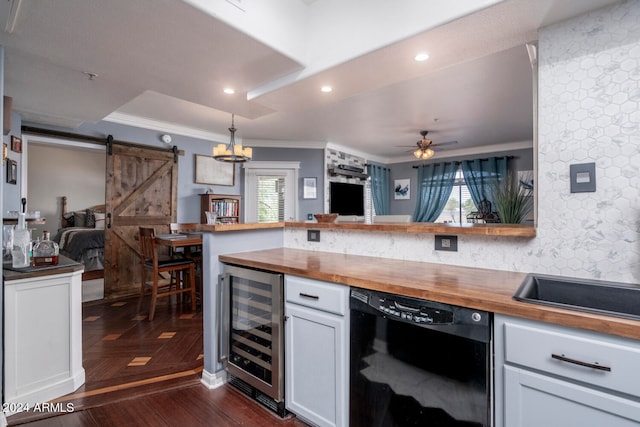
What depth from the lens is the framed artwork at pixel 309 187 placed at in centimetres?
603

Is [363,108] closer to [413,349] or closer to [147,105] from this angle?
[147,105]

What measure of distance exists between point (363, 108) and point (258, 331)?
3226mm

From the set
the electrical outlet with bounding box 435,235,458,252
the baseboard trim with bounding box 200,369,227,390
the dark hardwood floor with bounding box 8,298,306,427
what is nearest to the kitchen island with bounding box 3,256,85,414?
the dark hardwood floor with bounding box 8,298,306,427

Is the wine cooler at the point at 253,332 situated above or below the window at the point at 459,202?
below

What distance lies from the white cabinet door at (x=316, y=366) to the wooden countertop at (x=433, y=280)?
0.76 feet

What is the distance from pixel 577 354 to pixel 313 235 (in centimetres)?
173

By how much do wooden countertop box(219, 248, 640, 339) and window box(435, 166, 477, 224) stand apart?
583 cm

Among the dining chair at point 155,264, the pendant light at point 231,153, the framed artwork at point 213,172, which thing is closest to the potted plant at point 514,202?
the pendant light at point 231,153

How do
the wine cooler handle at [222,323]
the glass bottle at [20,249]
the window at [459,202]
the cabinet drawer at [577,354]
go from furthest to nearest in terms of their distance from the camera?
the window at [459,202], the wine cooler handle at [222,323], the glass bottle at [20,249], the cabinet drawer at [577,354]

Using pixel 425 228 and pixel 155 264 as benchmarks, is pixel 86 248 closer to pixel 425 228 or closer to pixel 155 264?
pixel 155 264

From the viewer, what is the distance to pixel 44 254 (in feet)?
6.66

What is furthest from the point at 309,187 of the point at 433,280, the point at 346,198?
the point at 433,280

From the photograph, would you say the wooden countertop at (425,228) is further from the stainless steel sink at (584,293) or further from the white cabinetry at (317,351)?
the white cabinetry at (317,351)

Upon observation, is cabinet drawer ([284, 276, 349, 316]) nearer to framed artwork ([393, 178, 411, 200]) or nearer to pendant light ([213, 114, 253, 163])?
pendant light ([213, 114, 253, 163])
